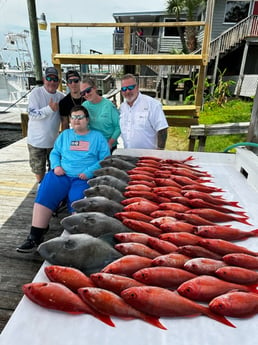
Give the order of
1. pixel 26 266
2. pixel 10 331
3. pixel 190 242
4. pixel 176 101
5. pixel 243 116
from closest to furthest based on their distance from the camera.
Answer: pixel 10 331, pixel 190 242, pixel 26 266, pixel 243 116, pixel 176 101

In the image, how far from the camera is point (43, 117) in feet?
11.6

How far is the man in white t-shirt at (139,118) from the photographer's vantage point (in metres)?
3.23

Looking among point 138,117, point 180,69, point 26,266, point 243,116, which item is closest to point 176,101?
point 180,69

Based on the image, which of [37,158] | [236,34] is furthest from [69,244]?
[236,34]

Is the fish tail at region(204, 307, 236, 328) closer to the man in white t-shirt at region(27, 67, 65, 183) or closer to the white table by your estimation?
the white table

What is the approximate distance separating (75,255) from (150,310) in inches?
18.9

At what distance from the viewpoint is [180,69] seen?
15.2m

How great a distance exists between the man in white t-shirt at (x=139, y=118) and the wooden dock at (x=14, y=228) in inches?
60.4

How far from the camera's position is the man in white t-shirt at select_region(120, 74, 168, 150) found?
10.6ft

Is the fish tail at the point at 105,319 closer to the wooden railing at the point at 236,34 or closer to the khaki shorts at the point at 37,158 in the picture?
the khaki shorts at the point at 37,158

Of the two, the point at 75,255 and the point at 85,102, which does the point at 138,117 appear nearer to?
the point at 85,102

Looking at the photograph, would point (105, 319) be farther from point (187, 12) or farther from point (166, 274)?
point (187, 12)

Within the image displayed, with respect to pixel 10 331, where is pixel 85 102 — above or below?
above

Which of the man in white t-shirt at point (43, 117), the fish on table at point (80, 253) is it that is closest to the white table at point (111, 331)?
the fish on table at point (80, 253)
